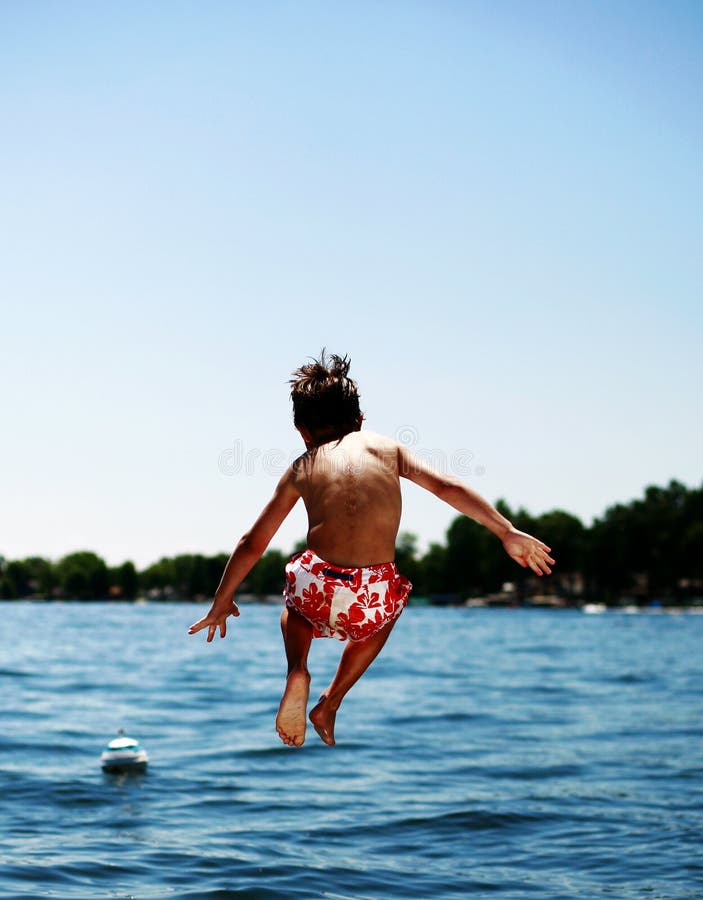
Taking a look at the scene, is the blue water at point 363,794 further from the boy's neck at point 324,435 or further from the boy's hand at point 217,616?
the boy's neck at point 324,435

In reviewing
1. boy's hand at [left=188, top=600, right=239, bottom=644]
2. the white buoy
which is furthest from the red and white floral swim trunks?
the white buoy

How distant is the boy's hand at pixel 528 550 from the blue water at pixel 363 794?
1479 cm

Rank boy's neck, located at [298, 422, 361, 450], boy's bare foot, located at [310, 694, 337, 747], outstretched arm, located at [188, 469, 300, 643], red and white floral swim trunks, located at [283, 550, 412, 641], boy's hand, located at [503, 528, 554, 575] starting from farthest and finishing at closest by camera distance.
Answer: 1. boy's bare foot, located at [310, 694, 337, 747]
2. boy's neck, located at [298, 422, 361, 450]
3. outstretched arm, located at [188, 469, 300, 643]
4. red and white floral swim trunks, located at [283, 550, 412, 641]
5. boy's hand, located at [503, 528, 554, 575]

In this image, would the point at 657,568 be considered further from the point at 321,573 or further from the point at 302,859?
the point at 321,573

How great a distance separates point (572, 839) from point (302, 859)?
253 inches

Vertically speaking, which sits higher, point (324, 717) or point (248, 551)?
point (248, 551)

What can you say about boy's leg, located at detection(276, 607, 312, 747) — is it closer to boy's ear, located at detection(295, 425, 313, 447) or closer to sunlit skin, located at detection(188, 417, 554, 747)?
sunlit skin, located at detection(188, 417, 554, 747)

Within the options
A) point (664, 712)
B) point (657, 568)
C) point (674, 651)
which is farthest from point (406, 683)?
point (657, 568)

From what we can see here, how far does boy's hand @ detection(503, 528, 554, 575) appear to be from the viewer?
20.0 feet

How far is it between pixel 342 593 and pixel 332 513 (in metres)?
0.49

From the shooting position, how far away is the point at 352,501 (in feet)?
21.8

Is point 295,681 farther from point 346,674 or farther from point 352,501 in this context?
point 352,501

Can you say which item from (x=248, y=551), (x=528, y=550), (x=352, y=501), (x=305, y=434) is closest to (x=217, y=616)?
(x=248, y=551)

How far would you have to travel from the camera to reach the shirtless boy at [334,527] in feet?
21.6
